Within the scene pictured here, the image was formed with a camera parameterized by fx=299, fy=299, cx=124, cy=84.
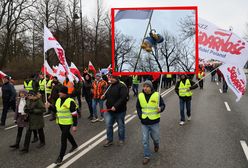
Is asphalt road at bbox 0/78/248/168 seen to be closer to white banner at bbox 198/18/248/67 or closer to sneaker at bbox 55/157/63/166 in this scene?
sneaker at bbox 55/157/63/166

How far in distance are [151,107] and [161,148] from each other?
123 centimetres

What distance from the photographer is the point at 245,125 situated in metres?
9.00

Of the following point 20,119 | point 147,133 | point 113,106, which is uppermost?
point 113,106

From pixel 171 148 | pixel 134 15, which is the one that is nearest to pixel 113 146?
pixel 171 148

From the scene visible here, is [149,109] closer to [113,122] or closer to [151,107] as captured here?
[151,107]

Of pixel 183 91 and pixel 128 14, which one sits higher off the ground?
pixel 128 14

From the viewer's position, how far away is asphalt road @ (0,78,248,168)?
18.6 feet

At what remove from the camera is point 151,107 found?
5.88m

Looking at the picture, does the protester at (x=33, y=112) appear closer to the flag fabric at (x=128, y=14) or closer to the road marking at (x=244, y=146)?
the flag fabric at (x=128, y=14)

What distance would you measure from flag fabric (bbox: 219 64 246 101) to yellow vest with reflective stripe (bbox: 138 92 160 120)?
6.64 ft

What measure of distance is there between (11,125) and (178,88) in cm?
553

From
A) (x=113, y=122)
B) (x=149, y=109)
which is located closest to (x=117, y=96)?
(x=113, y=122)

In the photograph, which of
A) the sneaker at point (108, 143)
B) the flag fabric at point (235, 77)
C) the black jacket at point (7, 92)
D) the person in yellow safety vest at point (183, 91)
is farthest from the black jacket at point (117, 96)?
the black jacket at point (7, 92)

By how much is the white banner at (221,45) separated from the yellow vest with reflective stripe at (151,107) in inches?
74.2
